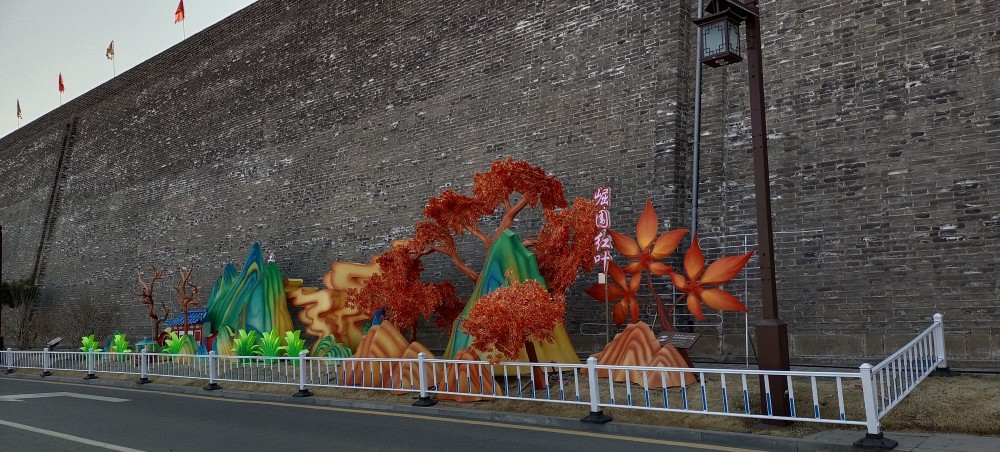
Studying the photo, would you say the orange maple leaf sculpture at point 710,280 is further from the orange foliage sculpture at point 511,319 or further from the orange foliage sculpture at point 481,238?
the orange foliage sculpture at point 511,319

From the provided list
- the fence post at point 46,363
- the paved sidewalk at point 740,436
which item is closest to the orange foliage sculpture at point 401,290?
the paved sidewalk at point 740,436

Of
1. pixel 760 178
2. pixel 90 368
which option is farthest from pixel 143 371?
pixel 760 178

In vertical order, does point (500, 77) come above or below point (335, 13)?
below

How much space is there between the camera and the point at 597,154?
13.4 meters

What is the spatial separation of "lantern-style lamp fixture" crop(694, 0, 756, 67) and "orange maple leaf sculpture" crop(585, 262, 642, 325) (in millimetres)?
3656

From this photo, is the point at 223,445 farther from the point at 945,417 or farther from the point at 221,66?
the point at 221,66

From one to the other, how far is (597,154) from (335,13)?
10.1 metres

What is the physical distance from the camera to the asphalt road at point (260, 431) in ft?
21.9

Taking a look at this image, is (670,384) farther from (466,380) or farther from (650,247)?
(466,380)

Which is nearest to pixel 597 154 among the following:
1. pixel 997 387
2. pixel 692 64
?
pixel 692 64

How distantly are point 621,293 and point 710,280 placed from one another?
1450mm

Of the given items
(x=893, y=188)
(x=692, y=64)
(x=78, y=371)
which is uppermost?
(x=692, y=64)

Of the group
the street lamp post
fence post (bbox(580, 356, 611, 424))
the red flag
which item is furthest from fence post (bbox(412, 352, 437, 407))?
the red flag

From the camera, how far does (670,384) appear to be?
8.87m
